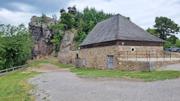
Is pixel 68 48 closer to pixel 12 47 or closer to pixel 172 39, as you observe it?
pixel 12 47

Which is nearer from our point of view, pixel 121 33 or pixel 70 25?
pixel 121 33

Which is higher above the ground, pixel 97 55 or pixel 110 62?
pixel 97 55


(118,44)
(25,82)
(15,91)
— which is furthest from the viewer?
(118,44)

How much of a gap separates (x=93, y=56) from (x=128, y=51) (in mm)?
7645

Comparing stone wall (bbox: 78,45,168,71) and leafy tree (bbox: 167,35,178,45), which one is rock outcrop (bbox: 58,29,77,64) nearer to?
stone wall (bbox: 78,45,168,71)

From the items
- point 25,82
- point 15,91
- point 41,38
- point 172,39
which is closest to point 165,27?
point 172,39

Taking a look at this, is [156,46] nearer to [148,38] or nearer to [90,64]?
[148,38]

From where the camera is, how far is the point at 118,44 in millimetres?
34750

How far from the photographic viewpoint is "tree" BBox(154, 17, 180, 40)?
71438mm

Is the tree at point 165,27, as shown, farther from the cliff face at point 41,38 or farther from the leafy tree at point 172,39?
the cliff face at point 41,38

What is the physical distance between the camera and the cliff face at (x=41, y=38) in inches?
2939

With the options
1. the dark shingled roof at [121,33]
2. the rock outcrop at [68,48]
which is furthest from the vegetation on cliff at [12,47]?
the dark shingled roof at [121,33]

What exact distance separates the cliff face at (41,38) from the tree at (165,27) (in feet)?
92.9

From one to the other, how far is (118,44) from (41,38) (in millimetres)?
43767
